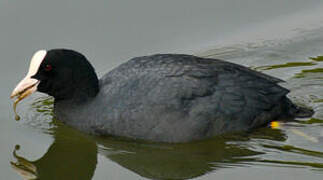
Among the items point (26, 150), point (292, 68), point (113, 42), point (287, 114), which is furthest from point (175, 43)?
point (26, 150)

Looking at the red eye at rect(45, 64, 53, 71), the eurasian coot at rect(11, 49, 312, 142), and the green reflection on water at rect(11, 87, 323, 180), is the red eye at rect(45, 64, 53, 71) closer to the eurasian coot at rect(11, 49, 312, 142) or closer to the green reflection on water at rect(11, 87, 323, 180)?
the eurasian coot at rect(11, 49, 312, 142)

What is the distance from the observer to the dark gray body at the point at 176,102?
7207mm

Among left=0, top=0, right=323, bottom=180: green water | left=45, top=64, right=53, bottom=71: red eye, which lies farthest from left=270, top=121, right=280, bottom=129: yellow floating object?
left=45, top=64, right=53, bottom=71: red eye

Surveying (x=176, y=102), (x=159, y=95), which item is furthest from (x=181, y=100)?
(x=159, y=95)

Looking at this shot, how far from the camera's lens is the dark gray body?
721 cm

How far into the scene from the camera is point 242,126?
743 centimetres

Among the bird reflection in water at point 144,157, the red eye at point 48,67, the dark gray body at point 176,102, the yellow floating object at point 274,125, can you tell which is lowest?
the bird reflection in water at point 144,157

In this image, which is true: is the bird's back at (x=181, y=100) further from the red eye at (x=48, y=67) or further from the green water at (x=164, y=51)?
the red eye at (x=48, y=67)

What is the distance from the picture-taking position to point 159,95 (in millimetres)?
7223

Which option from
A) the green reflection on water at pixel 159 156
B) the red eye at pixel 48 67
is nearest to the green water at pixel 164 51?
the green reflection on water at pixel 159 156

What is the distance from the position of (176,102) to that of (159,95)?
19cm

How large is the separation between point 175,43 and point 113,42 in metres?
0.82

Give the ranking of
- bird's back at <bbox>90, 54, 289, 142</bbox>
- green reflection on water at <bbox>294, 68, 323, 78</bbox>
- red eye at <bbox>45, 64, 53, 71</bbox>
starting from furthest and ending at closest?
green reflection on water at <bbox>294, 68, 323, 78</bbox>
red eye at <bbox>45, 64, 53, 71</bbox>
bird's back at <bbox>90, 54, 289, 142</bbox>

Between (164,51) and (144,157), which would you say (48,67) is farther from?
(164,51)
